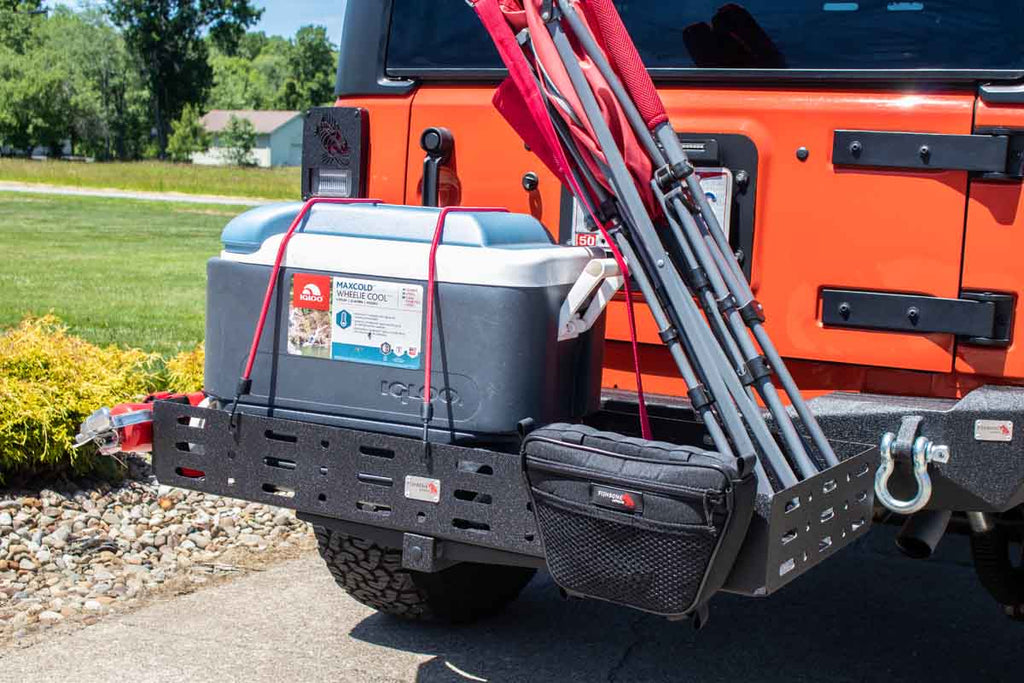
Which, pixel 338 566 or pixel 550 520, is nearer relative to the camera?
pixel 550 520

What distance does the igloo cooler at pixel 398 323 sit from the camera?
2697 millimetres

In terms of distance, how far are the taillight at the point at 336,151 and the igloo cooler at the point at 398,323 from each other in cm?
79

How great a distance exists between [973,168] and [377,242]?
1.40 metres

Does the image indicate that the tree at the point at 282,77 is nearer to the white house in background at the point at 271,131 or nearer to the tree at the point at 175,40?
the white house in background at the point at 271,131

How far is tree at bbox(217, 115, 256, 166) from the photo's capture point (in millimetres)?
77438

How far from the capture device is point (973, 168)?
2.92m

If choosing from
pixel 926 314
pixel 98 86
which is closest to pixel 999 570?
pixel 926 314

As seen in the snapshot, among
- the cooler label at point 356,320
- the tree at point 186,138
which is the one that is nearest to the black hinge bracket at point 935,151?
the cooler label at point 356,320

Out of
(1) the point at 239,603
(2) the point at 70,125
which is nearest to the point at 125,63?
(2) the point at 70,125

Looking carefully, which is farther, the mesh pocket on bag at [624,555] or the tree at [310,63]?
the tree at [310,63]

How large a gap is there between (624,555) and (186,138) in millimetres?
73719

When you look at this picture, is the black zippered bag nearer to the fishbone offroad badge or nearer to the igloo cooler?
the fishbone offroad badge

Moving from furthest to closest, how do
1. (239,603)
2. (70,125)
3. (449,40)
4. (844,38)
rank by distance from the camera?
(70,125)
(239,603)
(449,40)
(844,38)

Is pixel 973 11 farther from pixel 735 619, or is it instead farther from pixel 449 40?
pixel 735 619
